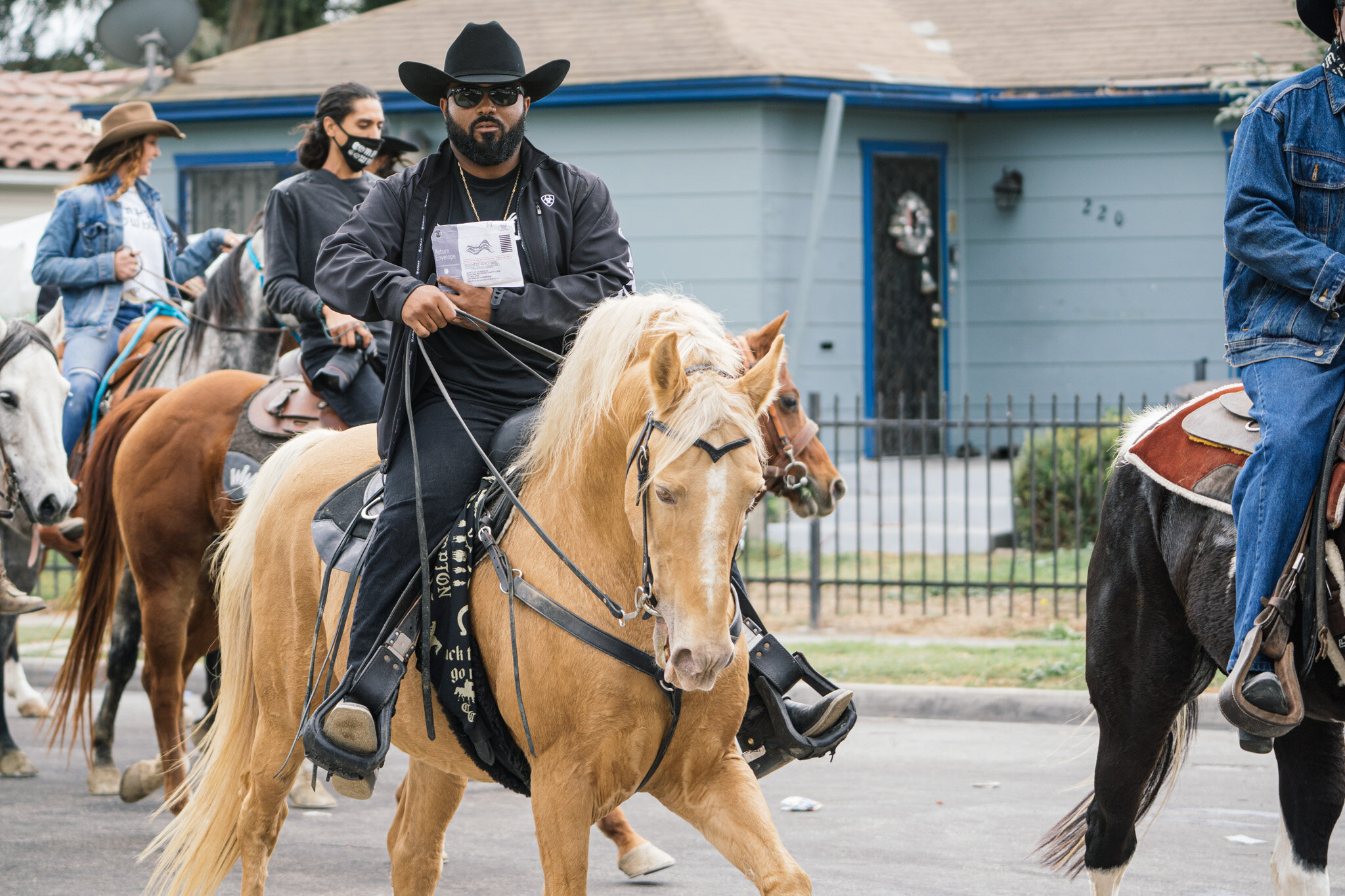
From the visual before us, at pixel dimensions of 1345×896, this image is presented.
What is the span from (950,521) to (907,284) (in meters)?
3.02

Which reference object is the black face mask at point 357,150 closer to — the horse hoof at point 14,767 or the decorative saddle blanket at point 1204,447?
the horse hoof at point 14,767

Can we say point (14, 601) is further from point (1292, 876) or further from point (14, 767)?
point (1292, 876)

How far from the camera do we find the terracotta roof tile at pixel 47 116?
18.9 m

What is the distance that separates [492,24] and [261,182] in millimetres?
12963

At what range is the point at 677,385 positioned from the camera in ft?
11.7

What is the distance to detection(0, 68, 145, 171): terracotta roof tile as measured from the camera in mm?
18859

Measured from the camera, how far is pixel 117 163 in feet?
29.1

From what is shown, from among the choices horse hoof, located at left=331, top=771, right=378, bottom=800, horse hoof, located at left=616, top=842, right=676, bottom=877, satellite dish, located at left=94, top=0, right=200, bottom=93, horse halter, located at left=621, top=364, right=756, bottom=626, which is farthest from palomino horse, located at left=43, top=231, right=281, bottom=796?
satellite dish, located at left=94, top=0, right=200, bottom=93

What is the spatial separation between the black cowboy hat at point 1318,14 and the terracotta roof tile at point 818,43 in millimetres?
10071

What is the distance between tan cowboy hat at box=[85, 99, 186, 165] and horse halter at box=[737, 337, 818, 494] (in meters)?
3.80

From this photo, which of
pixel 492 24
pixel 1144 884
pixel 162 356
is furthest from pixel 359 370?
pixel 1144 884

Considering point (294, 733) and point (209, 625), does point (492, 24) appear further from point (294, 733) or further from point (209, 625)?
point (209, 625)

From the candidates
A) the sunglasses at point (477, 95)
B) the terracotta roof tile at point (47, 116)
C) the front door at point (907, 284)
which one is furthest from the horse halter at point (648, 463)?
the terracotta roof tile at point (47, 116)

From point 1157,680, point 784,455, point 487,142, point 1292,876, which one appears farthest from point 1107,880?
point 784,455
